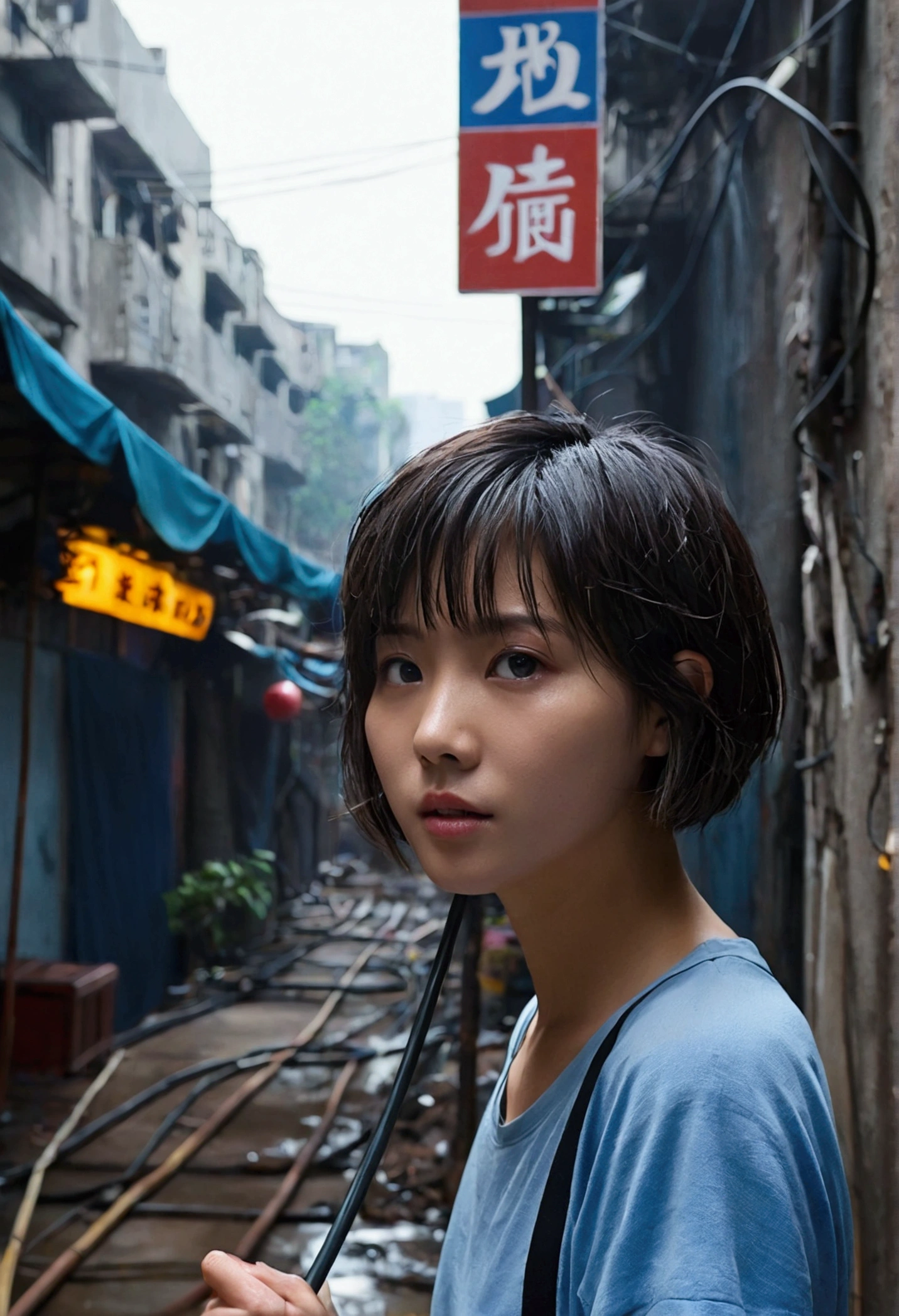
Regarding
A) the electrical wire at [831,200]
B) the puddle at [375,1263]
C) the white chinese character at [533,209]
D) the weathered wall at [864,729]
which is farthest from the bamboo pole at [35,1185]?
the electrical wire at [831,200]

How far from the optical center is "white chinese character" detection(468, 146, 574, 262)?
3.59m

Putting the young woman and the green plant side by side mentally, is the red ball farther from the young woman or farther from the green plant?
the young woman

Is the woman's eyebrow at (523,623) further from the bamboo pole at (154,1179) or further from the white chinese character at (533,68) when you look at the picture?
the bamboo pole at (154,1179)

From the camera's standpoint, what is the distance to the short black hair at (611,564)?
95cm

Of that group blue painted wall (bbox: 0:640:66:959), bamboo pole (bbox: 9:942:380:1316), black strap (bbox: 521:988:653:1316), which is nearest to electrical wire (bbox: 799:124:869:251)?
black strap (bbox: 521:988:653:1316)

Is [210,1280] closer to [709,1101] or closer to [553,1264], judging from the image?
[553,1264]

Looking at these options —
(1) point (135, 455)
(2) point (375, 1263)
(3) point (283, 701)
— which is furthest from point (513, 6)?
(3) point (283, 701)

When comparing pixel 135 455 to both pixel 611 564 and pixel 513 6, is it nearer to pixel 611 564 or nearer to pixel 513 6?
pixel 513 6

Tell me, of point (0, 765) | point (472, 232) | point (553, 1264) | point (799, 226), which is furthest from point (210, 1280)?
point (0, 765)

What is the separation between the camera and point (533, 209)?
3605mm

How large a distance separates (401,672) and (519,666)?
0.46 ft

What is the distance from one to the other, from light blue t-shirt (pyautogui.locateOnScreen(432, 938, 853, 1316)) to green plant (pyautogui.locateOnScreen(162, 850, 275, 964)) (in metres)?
7.62

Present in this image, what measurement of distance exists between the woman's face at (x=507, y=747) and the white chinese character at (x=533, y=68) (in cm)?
317

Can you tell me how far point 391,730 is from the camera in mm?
1026
